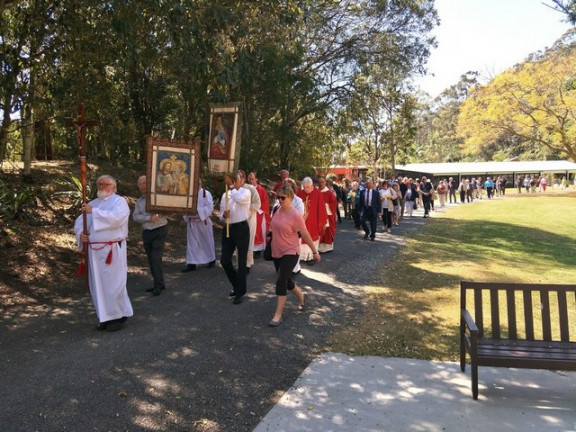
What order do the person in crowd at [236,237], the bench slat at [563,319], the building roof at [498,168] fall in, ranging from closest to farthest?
the bench slat at [563,319] < the person in crowd at [236,237] < the building roof at [498,168]

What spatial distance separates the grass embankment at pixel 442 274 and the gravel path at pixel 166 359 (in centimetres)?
49

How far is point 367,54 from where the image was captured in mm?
19594

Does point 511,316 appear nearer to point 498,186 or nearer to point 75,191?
point 75,191

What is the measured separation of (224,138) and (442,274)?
5.12 metres

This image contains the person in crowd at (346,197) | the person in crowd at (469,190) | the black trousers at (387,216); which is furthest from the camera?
the person in crowd at (469,190)

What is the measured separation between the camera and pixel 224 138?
7.39m

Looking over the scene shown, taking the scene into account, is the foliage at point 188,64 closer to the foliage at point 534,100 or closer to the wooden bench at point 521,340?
the wooden bench at point 521,340

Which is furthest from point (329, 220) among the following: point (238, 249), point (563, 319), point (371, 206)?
point (563, 319)

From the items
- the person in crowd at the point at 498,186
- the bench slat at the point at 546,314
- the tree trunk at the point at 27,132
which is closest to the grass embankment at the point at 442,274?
the bench slat at the point at 546,314

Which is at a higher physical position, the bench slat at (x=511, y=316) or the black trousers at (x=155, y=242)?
the black trousers at (x=155, y=242)

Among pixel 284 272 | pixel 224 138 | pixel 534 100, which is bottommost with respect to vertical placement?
pixel 284 272

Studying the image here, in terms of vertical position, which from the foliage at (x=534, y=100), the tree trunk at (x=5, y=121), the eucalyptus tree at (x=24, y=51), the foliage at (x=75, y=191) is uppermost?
the foliage at (x=534, y=100)

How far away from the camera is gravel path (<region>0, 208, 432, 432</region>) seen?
12.1 feet

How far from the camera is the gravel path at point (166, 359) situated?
3.70 metres
